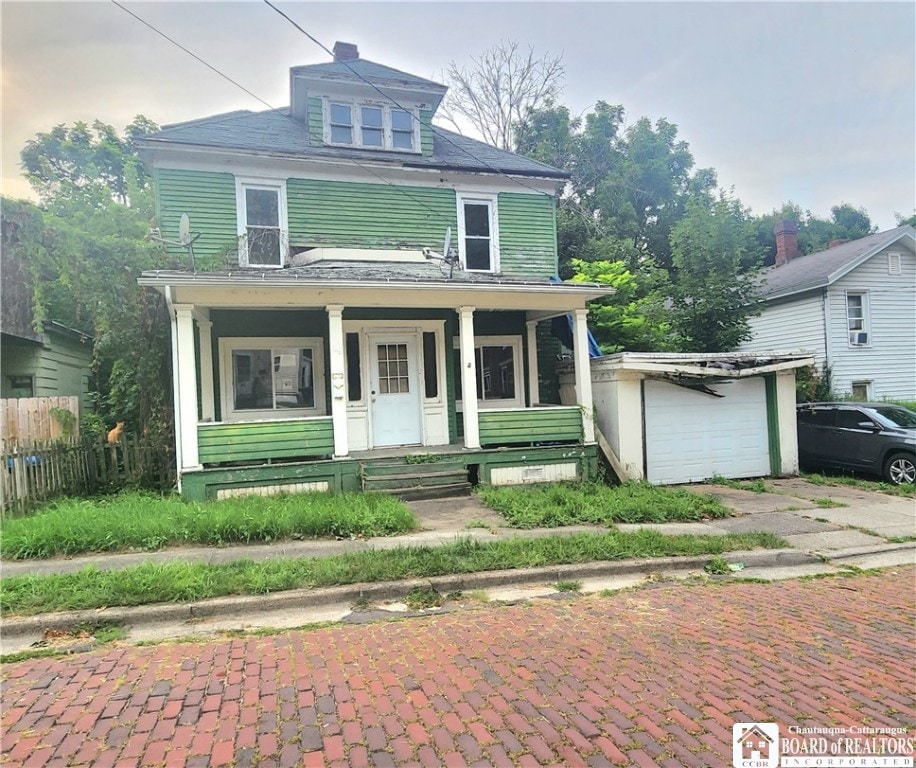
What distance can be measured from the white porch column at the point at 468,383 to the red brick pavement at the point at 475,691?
18.2 ft

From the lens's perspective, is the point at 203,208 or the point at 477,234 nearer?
the point at 203,208

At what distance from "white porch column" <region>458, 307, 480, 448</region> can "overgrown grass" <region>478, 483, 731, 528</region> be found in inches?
43.5

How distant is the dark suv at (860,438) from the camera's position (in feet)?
36.4

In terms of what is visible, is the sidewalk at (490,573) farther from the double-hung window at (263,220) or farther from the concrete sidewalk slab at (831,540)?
the double-hung window at (263,220)

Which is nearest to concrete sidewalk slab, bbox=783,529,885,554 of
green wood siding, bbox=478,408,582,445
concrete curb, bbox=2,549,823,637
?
concrete curb, bbox=2,549,823,637

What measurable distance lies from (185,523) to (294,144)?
29.5 ft

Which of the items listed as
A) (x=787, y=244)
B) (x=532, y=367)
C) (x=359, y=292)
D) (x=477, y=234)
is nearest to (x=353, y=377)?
(x=359, y=292)

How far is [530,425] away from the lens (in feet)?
34.7

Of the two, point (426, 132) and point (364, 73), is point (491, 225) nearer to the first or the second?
point (426, 132)

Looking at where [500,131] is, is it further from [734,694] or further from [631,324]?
[734,694]

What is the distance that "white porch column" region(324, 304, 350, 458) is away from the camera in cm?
948

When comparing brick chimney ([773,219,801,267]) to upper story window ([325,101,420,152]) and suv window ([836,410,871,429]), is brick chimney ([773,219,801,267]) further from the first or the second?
upper story window ([325,101,420,152])

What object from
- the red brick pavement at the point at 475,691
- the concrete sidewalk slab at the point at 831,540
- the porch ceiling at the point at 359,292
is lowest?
the concrete sidewalk slab at the point at 831,540

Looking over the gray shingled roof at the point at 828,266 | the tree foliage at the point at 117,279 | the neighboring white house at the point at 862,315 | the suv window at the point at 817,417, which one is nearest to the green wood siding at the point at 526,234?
the suv window at the point at 817,417
